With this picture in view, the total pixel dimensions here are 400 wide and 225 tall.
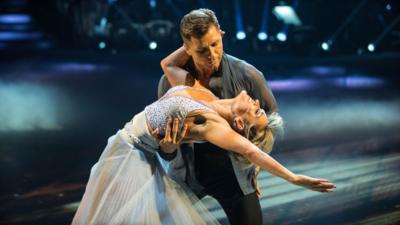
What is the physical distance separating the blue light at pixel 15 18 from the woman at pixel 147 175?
6.63 meters

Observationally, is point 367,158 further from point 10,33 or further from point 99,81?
point 10,33

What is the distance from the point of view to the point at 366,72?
24.1 feet

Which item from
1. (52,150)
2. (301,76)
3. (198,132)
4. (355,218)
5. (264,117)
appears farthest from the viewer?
(301,76)

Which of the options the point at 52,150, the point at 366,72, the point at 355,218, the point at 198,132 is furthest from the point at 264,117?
the point at 366,72

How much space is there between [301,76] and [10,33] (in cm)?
425

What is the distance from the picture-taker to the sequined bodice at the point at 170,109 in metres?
2.15

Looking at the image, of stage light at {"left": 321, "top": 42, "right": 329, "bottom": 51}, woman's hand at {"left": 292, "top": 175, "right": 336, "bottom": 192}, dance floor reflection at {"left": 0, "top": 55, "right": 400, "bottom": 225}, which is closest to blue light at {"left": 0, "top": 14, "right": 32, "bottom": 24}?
dance floor reflection at {"left": 0, "top": 55, "right": 400, "bottom": 225}

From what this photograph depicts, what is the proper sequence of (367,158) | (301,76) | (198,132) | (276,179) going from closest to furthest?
(198,132)
(276,179)
(367,158)
(301,76)

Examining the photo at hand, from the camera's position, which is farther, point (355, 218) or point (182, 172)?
point (355, 218)

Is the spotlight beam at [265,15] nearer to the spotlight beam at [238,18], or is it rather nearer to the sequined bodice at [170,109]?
the spotlight beam at [238,18]

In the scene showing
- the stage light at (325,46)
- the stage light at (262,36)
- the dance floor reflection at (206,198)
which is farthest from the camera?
the stage light at (325,46)

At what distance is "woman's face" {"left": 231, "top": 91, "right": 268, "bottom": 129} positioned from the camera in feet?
7.27

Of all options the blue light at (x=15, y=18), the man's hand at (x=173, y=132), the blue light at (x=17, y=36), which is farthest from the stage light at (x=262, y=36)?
the man's hand at (x=173, y=132)

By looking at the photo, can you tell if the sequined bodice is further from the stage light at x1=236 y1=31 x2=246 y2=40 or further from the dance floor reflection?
the stage light at x1=236 y1=31 x2=246 y2=40
